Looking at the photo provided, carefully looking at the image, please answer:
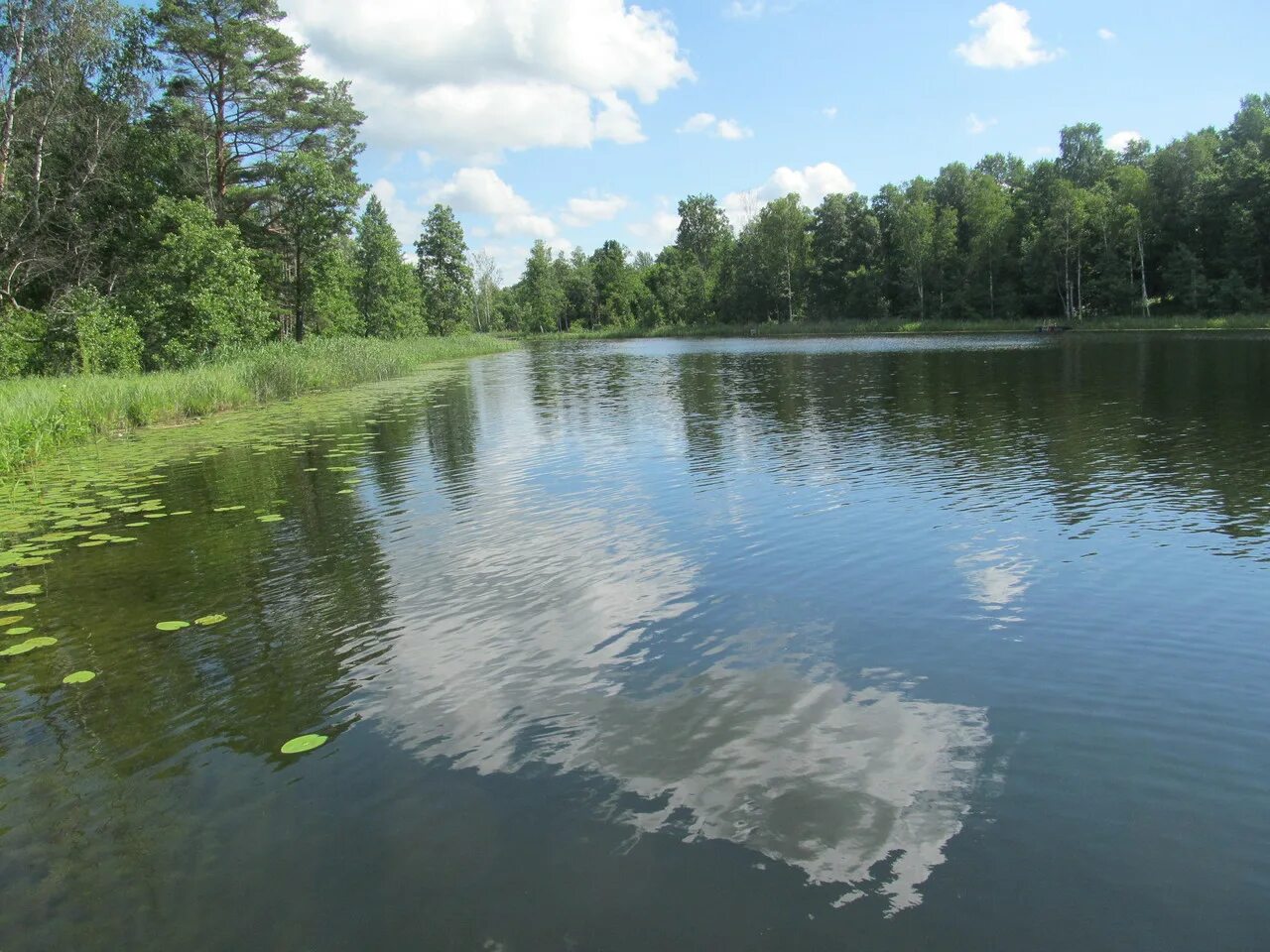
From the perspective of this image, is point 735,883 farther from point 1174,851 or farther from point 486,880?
point 1174,851

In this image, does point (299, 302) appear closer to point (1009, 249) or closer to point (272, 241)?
point (272, 241)

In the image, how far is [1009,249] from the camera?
256 ft

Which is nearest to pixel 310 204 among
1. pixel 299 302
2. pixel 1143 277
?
pixel 299 302

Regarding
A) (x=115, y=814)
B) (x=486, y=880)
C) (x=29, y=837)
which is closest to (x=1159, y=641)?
(x=486, y=880)

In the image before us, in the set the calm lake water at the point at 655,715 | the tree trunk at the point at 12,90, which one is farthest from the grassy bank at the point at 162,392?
the tree trunk at the point at 12,90

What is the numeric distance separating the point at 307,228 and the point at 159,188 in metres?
7.04

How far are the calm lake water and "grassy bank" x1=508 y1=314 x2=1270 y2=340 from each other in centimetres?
4999

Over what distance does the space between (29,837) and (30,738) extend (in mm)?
1498

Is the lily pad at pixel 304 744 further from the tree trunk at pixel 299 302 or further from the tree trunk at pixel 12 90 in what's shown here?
the tree trunk at pixel 299 302

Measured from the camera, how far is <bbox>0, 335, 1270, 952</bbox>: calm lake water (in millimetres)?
3904

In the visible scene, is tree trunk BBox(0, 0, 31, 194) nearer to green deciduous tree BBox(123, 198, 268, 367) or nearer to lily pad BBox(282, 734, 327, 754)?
green deciduous tree BBox(123, 198, 268, 367)

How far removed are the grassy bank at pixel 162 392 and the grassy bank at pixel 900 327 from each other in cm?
5434

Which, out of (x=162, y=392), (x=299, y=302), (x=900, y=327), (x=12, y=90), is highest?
(x=12, y=90)

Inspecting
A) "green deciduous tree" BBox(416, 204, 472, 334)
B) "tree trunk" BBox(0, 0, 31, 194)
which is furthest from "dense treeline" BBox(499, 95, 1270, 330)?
"tree trunk" BBox(0, 0, 31, 194)
